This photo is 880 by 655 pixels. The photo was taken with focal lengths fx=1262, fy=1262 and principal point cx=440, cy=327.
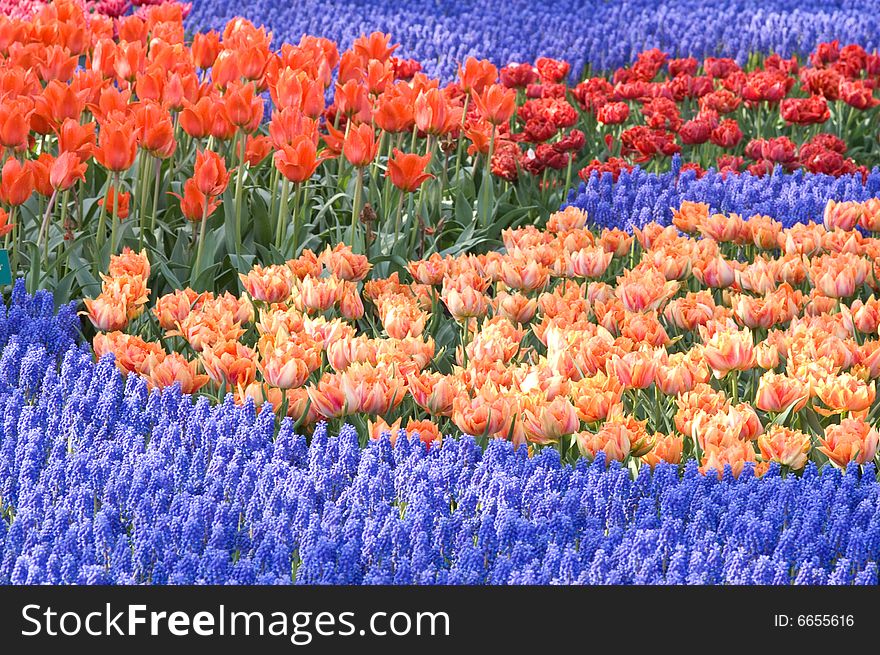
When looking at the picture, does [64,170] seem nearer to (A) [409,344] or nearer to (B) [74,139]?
(B) [74,139]

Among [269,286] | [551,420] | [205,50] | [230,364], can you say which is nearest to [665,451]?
[551,420]

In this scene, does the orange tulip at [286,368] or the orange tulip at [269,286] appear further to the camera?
the orange tulip at [269,286]

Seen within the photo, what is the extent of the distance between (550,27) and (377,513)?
328 inches

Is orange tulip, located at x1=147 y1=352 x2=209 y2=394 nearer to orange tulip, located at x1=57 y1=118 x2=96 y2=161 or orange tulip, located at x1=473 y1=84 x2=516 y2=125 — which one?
orange tulip, located at x1=57 y1=118 x2=96 y2=161

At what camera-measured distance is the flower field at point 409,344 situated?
→ 2518mm

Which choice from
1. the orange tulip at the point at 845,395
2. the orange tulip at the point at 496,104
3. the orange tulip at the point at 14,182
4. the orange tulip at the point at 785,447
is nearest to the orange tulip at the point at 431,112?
the orange tulip at the point at 496,104

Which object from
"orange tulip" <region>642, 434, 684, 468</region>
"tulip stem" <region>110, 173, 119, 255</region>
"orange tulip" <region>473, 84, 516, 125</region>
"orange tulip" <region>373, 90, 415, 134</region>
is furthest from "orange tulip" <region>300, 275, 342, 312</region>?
"orange tulip" <region>473, 84, 516, 125</region>

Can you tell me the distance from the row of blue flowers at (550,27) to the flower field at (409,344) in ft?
9.68

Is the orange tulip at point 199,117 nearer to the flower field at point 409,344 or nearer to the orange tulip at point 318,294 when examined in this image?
the flower field at point 409,344

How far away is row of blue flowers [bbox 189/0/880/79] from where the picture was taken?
959 cm

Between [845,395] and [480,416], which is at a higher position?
[845,395]

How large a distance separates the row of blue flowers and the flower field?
9.68 feet

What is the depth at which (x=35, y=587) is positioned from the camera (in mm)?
2277

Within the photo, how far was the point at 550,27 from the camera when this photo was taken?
10.4m
